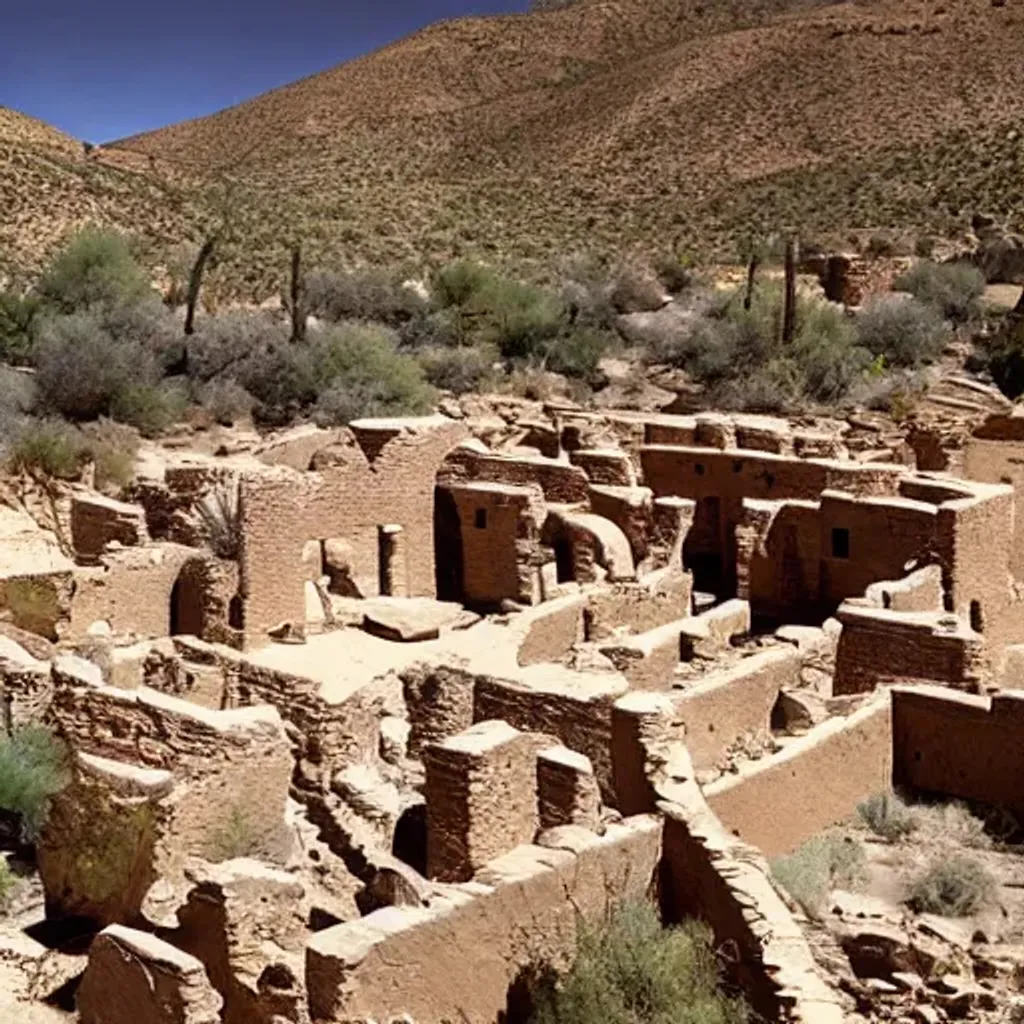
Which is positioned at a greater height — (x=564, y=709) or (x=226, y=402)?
(x=226, y=402)

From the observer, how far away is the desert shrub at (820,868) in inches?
428

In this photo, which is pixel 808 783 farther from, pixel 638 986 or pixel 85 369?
pixel 85 369

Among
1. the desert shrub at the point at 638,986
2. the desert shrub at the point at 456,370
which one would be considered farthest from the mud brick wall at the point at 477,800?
the desert shrub at the point at 456,370

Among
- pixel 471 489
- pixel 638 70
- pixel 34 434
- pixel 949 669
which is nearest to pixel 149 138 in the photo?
pixel 638 70

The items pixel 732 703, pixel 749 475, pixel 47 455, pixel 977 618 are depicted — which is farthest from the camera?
pixel 47 455

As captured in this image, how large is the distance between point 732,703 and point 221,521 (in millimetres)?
5801

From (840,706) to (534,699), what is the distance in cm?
333

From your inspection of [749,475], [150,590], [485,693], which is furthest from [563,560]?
[485,693]

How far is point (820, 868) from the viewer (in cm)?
1159

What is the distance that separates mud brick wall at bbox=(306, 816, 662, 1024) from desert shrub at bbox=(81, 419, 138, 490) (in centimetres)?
1247

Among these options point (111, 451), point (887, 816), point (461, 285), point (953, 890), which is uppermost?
point (461, 285)

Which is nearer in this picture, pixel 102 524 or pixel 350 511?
pixel 102 524

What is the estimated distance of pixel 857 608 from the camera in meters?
14.6

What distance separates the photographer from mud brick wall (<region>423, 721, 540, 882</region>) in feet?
31.8
